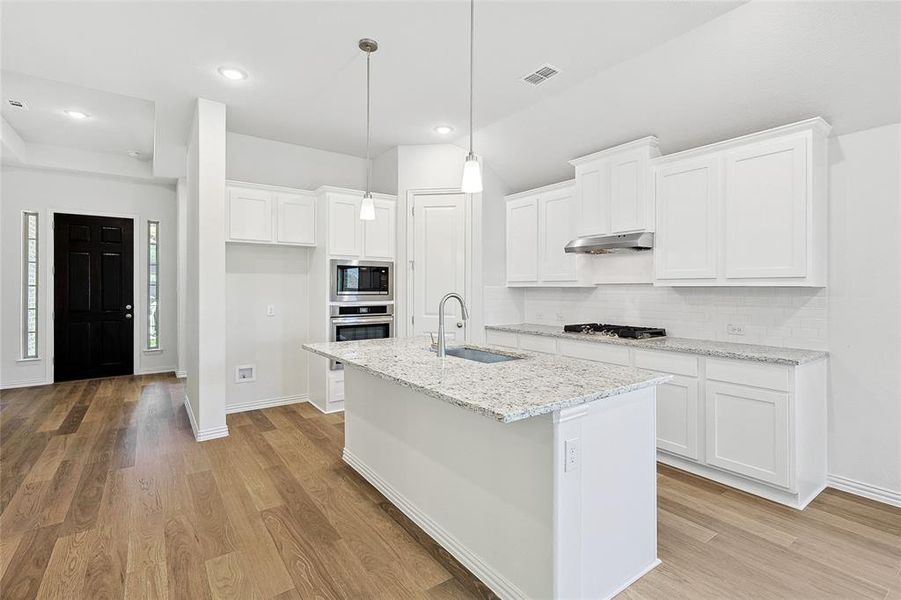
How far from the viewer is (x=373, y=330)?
15.8 feet

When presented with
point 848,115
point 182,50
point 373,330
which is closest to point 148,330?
point 373,330

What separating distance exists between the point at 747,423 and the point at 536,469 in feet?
6.08

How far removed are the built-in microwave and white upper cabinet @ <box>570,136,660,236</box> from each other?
6.81 feet

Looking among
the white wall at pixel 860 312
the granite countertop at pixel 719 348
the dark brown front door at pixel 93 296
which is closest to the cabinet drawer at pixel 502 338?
the granite countertop at pixel 719 348

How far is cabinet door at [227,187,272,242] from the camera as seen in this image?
14.0 ft

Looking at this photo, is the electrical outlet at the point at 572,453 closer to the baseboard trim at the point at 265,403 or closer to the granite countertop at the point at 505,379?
the granite countertop at the point at 505,379

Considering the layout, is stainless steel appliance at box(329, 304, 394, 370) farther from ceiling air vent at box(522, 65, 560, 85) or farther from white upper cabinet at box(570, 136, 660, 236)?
ceiling air vent at box(522, 65, 560, 85)

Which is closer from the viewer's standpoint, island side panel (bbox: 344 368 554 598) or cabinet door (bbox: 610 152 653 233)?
island side panel (bbox: 344 368 554 598)

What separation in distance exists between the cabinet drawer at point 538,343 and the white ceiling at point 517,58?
1.76 metres

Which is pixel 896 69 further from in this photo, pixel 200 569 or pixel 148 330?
pixel 148 330

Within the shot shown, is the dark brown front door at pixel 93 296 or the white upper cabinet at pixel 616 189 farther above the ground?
the white upper cabinet at pixel 616 189

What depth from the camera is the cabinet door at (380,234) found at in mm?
4746

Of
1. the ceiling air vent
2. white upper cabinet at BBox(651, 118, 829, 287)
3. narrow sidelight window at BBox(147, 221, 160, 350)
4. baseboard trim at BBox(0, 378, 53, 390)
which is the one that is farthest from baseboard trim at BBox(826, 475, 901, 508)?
baseboard trim at BBox(0, 378, 53, 390)

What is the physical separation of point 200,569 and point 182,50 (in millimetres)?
3121
